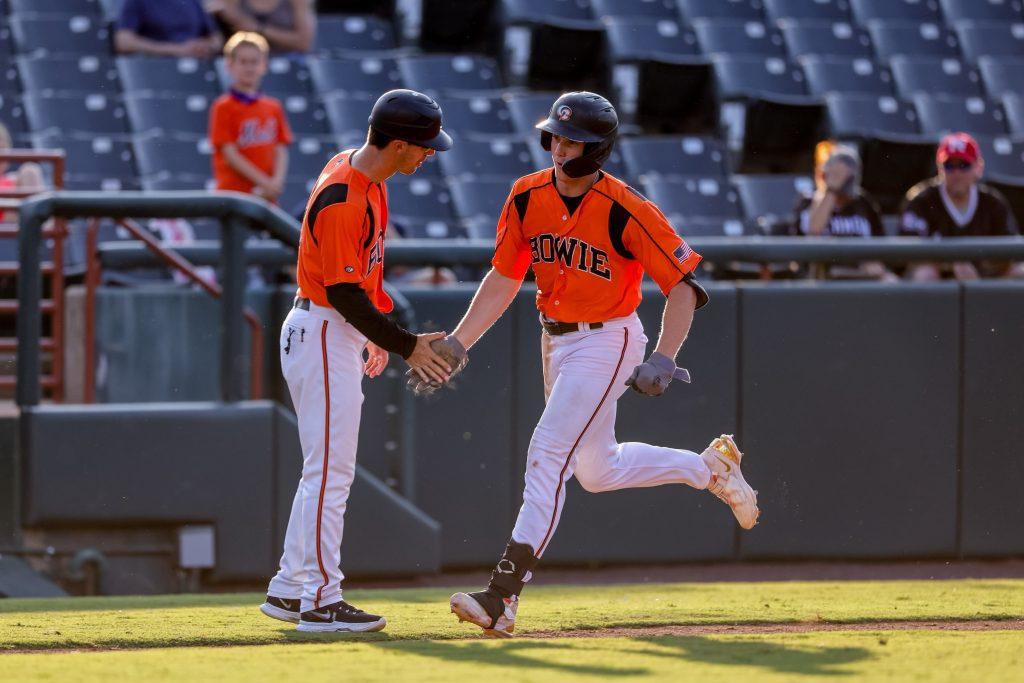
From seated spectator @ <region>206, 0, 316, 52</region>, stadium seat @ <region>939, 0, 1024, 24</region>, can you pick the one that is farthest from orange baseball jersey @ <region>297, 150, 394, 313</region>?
stadium seat @ <region>939, 0, 1024, 24</region>

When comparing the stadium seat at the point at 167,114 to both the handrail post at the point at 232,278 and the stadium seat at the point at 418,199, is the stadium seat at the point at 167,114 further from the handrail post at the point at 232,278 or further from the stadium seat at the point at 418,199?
the handrail post at the point at 232,278

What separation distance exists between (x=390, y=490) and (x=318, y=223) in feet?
8.45

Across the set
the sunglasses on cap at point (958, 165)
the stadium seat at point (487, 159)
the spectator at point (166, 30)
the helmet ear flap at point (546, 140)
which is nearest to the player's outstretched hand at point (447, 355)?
the helmet ear flap at point (546, 140)

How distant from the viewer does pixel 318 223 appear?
4711 mm

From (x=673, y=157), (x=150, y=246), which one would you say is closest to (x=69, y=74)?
(x=150, y=246)

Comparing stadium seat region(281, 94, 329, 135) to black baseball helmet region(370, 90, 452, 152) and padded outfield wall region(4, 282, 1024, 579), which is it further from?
black baseball helmet region(370, 90, 452, 152)

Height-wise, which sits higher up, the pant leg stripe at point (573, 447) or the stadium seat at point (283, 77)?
the stadium seat at point (283, 77)

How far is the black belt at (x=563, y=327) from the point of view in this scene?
16.4 feet

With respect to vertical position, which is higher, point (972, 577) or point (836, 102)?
point (836, 102)

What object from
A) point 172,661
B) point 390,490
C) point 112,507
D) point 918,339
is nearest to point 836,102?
point 918,339

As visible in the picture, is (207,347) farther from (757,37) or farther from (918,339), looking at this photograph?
A: (757,37)

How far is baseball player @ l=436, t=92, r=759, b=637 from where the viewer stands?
477 centimetres

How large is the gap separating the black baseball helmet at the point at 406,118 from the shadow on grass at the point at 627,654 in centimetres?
143

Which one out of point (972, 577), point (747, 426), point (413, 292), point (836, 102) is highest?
point (836, 102)
